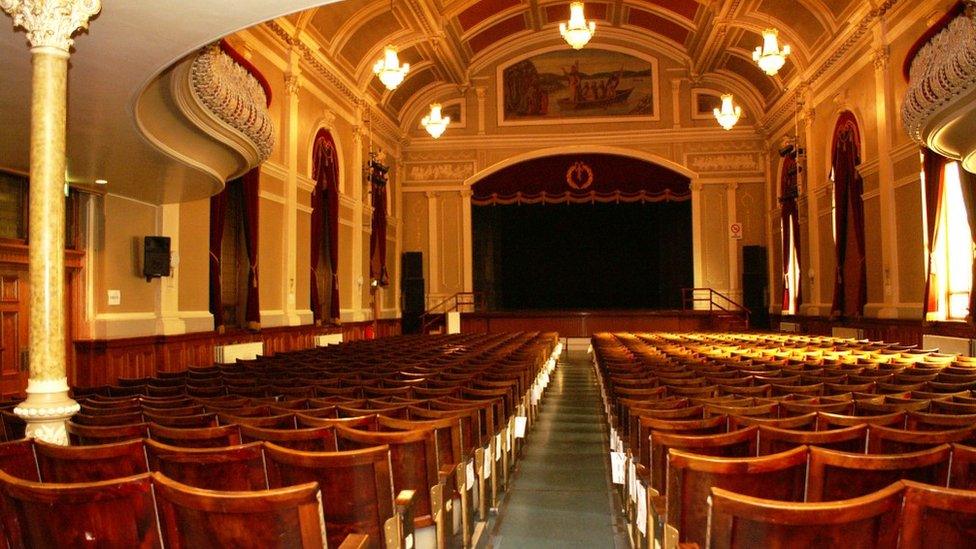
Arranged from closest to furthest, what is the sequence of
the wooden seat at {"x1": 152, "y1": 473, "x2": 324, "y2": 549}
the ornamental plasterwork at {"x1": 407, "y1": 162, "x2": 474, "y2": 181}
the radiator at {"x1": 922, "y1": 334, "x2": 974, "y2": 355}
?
the wooden seat at {"x1": 152, "y1": 473, "x2": 324, "y2": 549}, the radiator at {"x1": 922, "y1": 334, "x2": 974, "y2": 355}, the ornamental plasterwork at {"x1": 407, "y1": 162, "x2": 474, "y2": 181}

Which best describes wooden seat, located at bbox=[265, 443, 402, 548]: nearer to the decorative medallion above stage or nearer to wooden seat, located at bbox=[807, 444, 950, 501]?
wooden seat, located at bbox=[807, 444, 950, 501]

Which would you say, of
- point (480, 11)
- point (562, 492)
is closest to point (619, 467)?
point (562, 492)

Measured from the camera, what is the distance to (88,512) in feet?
7.28

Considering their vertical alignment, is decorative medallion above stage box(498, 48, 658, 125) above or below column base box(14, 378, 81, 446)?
above

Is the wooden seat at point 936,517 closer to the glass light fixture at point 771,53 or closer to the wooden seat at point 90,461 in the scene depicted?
the wooden seat at point 90,461

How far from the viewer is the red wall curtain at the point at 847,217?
44.7ft

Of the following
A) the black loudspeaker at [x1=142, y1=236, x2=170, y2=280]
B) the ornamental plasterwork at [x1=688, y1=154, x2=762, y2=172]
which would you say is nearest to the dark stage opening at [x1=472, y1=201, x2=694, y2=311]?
the ornamental plasterwork at [x1=688, y1=154, x2=762, y2=172]

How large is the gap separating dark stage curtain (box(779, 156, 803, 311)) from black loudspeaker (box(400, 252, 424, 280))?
10.0 m

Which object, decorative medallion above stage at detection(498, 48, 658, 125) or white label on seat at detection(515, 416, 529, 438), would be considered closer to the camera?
white label on seat at detection(515, 416, 529, 438)

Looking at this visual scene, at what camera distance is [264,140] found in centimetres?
784

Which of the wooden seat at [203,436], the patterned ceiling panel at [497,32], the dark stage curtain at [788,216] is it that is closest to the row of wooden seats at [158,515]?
the wooden seat at [203,436]

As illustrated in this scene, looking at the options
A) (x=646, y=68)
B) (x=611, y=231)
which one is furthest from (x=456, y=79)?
(x=611, y=231)

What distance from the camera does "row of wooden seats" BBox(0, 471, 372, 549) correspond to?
1.99 meters

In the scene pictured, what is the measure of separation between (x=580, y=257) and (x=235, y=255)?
49.3 feet
